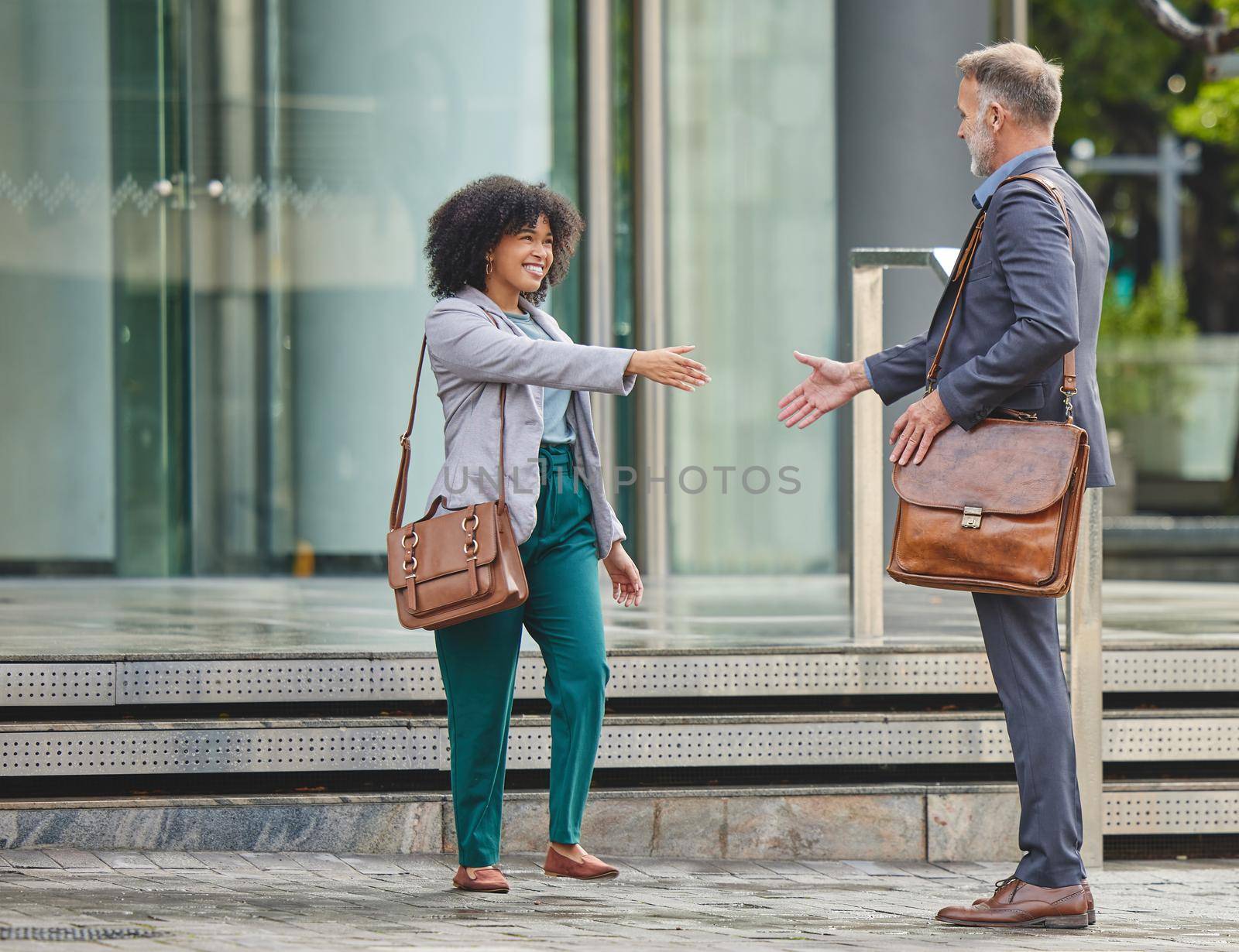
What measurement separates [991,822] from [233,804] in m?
2.26

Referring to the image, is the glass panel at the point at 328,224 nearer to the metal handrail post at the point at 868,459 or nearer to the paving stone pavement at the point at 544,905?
the metal handrail post at the point at 868,459

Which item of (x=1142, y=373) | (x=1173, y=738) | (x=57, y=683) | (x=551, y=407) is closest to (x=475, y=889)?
(x=551, y=407)

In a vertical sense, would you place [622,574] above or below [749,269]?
below

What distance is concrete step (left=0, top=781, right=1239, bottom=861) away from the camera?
16.0 feet

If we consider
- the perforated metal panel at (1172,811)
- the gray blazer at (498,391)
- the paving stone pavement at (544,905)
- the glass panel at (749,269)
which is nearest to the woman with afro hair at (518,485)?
the gray blazer at (498,391)

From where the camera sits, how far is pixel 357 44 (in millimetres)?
10148

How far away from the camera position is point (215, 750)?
5055 mm

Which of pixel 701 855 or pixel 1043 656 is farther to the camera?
pixel 701 855

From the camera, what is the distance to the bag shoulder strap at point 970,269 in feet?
12.9

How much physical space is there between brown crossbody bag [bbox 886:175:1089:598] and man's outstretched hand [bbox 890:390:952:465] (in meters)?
0.02

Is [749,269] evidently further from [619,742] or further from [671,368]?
[671,368]

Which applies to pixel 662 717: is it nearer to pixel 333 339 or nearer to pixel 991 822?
pixel 991 822

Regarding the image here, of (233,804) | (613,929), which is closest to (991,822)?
(613,929)

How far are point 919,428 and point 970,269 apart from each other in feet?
1.29
